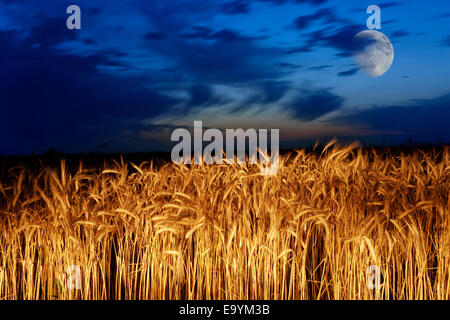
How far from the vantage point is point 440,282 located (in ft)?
10.5

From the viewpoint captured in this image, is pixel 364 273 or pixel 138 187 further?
pixel 138 187

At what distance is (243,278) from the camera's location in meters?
3.31

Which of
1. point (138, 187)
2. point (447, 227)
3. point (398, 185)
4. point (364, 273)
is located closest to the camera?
point (364, 273)
